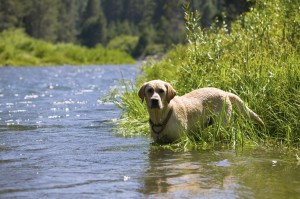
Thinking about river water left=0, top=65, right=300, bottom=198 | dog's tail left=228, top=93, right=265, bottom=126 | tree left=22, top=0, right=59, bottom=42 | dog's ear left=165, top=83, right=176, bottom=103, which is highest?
tree left=22, top=0, right=59, bottom=42

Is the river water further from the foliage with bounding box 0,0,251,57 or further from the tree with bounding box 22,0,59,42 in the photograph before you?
the tree with bounding box 22,0,59,42

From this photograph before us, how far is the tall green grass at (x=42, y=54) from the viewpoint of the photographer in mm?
49125

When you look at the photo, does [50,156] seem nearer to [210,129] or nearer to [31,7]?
[210,129]

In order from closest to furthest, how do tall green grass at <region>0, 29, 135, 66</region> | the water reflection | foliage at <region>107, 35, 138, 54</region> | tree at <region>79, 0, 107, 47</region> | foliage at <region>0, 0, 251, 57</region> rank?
the water reflection
tall green grass at <region>0, 29, 135, 66</region>
foliage at <region>0, 0, 251, 57</region>
foliage at <region>107, 35, 138, 54</region>
tree at <region>79, 0, 107, 47</region>

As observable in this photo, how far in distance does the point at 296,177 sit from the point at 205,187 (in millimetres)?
1015

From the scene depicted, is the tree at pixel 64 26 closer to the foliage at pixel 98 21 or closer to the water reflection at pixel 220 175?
the foliage at pixel 98 21

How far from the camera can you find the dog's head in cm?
722

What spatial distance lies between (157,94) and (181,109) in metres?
0.56

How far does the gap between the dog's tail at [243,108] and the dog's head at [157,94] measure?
995 mm

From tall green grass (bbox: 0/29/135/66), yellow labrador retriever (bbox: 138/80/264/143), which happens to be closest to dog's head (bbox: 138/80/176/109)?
yellow labrador retriever (bbox: 138/80/264/143)

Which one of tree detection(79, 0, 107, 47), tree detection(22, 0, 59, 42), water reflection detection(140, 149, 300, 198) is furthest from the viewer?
tree detection(79, 0, 107, 47)

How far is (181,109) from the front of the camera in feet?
25.2

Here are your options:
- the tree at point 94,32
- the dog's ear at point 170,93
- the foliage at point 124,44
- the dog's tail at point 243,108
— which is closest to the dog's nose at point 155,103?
the dog's ear at point 170,93

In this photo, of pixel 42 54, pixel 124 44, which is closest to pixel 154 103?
pixel 42 54
